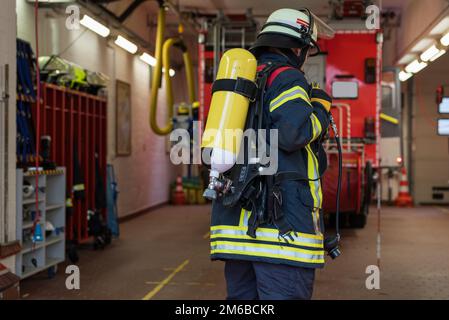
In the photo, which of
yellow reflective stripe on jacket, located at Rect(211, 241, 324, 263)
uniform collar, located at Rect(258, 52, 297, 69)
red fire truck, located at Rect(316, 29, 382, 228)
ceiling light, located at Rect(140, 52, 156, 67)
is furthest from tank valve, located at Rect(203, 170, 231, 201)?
ceiling light, located at Rect(140, 52, 156, 67)

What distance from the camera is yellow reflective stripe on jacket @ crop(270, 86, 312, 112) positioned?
2855 mm

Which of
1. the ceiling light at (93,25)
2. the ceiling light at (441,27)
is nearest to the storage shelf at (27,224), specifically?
the ceiling light at (93,25)

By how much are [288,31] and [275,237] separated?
0.99 meters

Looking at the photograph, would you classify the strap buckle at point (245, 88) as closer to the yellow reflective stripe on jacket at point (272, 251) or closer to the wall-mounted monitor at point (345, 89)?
the yellow reflective stripe on jacket at point (272, 251)

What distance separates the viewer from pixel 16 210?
6.16 m

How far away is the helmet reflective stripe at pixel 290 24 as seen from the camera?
9.99 ft

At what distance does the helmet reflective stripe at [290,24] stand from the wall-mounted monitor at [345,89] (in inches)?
247

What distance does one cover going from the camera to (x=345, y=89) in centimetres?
923

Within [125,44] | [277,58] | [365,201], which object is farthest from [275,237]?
[125,44]

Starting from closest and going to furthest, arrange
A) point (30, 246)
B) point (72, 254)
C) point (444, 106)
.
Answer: point (444, 106) → point (30, 246) → point (72, 254)

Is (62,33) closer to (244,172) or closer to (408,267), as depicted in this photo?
(408,267)

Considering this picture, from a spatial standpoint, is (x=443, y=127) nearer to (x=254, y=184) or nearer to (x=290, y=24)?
(x=290, y=24)

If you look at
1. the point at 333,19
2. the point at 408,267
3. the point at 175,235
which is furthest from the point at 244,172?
the point at 175,235

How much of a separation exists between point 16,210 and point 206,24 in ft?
13.9
